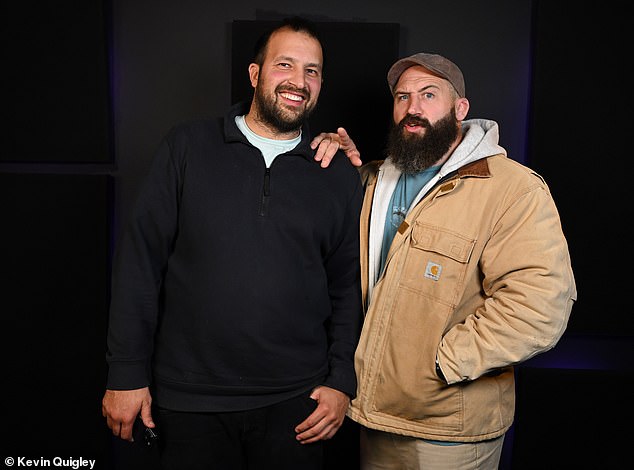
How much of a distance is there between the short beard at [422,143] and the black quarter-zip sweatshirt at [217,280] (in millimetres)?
366

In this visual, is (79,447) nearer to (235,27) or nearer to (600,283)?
(235,27)

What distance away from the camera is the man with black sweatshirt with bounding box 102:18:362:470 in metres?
1.59

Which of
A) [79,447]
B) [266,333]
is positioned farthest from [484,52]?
[79,447]

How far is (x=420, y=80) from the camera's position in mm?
1934

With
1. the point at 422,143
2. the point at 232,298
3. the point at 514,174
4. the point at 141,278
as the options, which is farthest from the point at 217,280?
the point at 514,174

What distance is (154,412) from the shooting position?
166 centimetres

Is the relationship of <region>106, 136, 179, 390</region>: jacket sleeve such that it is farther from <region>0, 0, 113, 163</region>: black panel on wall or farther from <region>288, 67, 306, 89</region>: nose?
<region>0, 0, 113, 163</region>: black panel on wall

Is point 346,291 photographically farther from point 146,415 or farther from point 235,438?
point 146,415

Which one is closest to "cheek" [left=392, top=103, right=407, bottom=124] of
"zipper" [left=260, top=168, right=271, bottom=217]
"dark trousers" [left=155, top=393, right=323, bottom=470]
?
"zipper" [left=260, top=168, right=271, bottom=217]

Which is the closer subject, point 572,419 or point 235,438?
point 235,438

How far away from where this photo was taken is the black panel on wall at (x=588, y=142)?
2303mm

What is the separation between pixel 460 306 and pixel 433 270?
14cm

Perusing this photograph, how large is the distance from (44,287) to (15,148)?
21.3 inches

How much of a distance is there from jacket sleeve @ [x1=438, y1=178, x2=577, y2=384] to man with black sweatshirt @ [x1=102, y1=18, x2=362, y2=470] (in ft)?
1.11
